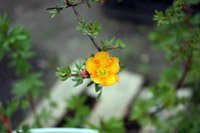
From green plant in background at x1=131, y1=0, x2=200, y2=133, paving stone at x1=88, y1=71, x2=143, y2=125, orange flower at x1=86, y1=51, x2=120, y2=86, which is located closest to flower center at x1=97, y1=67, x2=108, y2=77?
orange flower at x1=86, y1=51, x2=120, y2=86

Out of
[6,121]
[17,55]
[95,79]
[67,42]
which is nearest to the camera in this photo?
[95,79]

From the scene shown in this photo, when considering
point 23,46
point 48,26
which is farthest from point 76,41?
point 23,46

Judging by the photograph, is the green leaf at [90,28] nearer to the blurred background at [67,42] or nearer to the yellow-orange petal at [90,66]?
the yellow-orange petal at [90,66]

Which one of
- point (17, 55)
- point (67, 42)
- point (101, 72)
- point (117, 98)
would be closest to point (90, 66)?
point (101, 72)

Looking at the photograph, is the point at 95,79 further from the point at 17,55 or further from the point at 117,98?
the point at 117,98

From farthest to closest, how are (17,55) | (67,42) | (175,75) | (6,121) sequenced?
(67,42) < (175,75) < (17,55) < (6,121)

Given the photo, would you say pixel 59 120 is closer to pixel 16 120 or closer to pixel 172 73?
pixel 16 120

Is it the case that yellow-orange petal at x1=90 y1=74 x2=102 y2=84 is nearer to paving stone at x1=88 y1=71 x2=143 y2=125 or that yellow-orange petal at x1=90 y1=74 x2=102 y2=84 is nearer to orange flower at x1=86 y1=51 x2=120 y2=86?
orange flower at x1=86 y1=51 x2=120 y2=86
